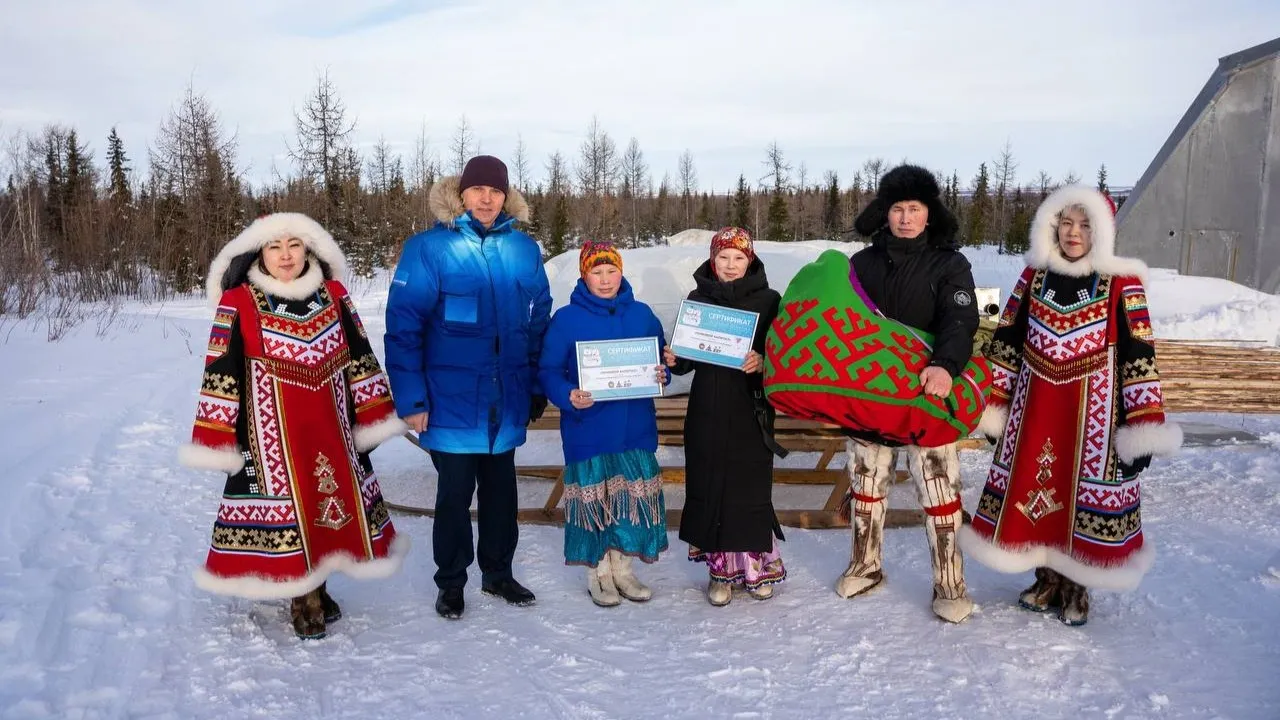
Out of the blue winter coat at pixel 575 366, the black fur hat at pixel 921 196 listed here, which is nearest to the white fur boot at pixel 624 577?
the blue winter coat at pixel 575 366

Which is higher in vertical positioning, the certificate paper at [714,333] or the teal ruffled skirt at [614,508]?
the certificate paper at [714,333]

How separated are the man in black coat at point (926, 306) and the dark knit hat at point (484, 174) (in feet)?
5.59

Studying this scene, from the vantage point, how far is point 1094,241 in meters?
3.58

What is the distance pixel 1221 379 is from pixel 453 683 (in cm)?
595

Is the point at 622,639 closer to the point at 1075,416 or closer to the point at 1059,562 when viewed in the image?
the point at 1059,562

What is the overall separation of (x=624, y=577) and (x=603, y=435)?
0.77 m

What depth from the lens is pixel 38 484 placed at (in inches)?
216

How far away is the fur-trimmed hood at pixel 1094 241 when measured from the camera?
140 inches

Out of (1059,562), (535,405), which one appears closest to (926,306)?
(1059,562)

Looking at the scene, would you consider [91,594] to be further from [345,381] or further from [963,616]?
[963,616]

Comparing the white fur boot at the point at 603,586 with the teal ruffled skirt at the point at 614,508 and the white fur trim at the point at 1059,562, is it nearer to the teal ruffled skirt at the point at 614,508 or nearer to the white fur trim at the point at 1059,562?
the teal ruffled skirt at the point at 614,508

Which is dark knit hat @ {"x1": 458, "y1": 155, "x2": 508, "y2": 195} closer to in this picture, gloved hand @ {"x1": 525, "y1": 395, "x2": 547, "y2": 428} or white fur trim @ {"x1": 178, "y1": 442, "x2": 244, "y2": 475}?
gloved hand @ {"x1": 525, "y1": 395, "x2": 547, "y2": 428}

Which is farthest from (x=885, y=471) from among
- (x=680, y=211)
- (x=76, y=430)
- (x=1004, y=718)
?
(x=680, y=211)

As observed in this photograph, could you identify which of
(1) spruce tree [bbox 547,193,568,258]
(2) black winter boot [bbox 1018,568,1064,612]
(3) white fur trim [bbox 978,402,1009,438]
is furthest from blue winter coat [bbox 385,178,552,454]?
(1) spruce tree [bbox 547,193,568,258]
